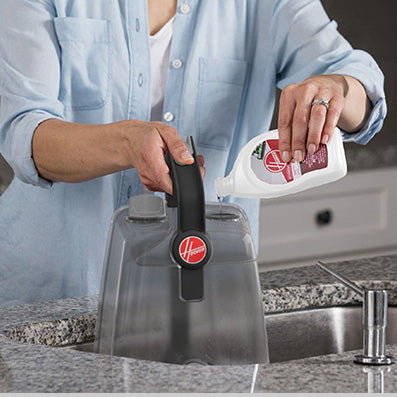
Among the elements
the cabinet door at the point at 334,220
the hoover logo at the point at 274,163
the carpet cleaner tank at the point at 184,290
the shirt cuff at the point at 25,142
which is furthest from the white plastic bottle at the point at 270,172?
the cabinet door at the point at 334,220

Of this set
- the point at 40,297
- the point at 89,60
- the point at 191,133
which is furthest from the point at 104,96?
the point at 40,297

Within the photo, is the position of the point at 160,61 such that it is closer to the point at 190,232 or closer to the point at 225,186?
the point at 225,186

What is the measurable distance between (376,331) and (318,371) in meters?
0.13

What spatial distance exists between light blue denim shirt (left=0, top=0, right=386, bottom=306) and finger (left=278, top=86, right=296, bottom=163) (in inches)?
9.1

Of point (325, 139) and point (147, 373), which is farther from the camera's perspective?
point (325, 139)

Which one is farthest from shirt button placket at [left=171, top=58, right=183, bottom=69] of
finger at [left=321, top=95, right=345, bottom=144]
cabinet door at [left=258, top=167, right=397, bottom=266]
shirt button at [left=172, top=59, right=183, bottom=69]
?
cabinet door at [left=258, top=167, right=397, bottom=266]

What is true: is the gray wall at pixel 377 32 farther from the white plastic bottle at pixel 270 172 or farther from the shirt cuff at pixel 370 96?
the white plastic bottle at pixel 270 172

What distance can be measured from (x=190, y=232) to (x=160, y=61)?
25.0 inches

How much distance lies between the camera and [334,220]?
10.3 feet

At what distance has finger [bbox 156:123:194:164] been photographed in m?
0.90

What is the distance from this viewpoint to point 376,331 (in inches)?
34.7

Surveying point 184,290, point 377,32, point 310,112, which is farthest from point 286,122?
point 377,32

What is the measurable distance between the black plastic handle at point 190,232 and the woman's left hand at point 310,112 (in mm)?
180

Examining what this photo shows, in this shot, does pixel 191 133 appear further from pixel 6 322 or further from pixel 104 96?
pixel 6 322
